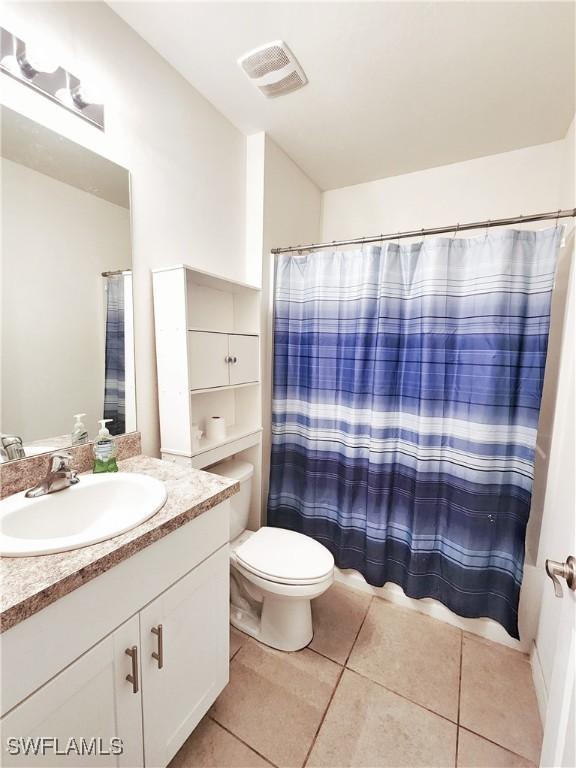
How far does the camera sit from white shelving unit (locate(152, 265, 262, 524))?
1365 millimetres

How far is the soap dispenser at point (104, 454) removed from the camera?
3.76 ft

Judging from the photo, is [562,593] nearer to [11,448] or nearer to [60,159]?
[11,448]

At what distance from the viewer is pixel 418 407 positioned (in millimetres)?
1604

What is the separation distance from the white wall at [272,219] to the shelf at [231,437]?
0.49 ft


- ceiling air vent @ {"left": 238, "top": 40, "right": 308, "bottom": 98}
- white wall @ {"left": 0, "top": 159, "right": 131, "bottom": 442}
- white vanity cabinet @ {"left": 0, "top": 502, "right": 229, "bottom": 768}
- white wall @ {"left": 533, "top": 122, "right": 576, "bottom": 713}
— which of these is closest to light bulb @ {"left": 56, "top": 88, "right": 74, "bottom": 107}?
white wall @ {"left": 0, "top": 159, "right": 131, "bottom": 442}

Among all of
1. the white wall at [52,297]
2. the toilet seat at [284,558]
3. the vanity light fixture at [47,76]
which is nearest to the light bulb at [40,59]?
the vanity light fixture at [47,76]

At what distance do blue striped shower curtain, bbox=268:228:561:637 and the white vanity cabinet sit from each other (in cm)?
89

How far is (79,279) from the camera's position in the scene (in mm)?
1149

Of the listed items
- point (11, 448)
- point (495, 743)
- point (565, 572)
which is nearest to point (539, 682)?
point (495, 743)

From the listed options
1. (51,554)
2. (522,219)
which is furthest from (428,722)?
(522,219)

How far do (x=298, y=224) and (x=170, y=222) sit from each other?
3.25 ft

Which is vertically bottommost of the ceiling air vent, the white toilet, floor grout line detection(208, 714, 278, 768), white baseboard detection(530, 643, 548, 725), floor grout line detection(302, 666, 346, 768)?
floor grout line detection(302, 666, 346, 768)

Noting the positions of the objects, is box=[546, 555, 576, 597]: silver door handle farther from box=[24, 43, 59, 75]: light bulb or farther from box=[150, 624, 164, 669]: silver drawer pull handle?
box=[24, 43, 59, 75]: light bulb

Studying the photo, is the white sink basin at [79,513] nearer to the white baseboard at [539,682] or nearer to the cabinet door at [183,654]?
the cabinet door at [183,654]
